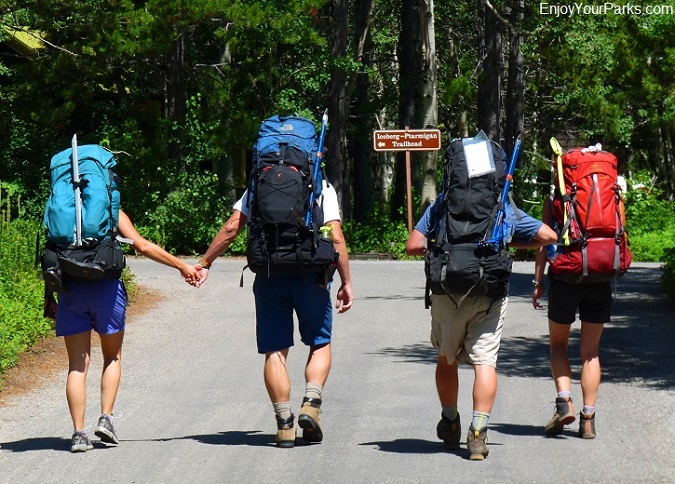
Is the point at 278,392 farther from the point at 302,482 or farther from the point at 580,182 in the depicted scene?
the point at 580,182

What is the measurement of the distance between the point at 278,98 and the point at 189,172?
105 inches

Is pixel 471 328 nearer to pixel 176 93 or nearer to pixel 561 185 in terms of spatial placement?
pixel 561 185

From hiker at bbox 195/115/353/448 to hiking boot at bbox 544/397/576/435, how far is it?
139 centimetres

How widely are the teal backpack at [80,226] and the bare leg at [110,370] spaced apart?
40cm

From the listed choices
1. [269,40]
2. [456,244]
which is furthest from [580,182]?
[269,40]

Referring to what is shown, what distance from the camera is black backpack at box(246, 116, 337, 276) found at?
284 inches

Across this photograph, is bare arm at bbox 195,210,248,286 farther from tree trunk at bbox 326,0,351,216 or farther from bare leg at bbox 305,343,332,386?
tree trunk at bbox 326,0,351,216

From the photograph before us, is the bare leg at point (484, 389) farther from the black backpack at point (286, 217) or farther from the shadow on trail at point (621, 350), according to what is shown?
the shadow on trail at point (621, 350)

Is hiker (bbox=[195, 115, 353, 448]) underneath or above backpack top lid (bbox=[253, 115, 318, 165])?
underneath

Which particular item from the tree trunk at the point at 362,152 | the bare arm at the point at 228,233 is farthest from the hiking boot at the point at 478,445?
the tree trunk at the point at 362,152

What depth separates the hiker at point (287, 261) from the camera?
7.23 m

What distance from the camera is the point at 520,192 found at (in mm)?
28156

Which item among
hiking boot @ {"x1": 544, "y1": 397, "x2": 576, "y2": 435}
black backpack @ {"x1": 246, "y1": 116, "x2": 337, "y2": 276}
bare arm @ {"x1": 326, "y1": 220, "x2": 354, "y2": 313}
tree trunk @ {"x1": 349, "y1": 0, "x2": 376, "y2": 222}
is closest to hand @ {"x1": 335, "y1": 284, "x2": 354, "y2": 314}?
bare arm @ {"x1": 326, "y1": 220, "x2": 354, "y2": 313}

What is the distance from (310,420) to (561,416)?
4.93 ft
